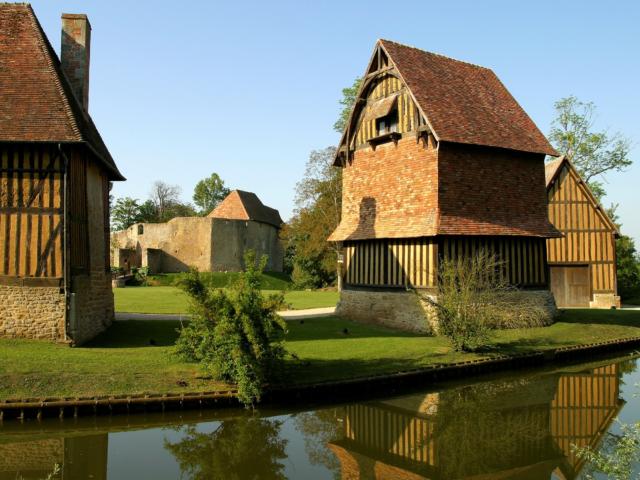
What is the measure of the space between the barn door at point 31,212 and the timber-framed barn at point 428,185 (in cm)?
867

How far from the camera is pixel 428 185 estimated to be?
15281mm

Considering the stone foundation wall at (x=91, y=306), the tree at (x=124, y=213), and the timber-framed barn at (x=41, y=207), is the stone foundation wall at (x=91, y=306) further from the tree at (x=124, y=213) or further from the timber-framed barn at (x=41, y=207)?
the tree at (x=124, y=213)

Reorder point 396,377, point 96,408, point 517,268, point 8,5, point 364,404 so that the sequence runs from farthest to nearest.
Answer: point 517,268 → point 8,5 → point 396,377 → point 364,404 → point 96,408

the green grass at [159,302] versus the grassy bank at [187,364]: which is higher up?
the green grass at [159,302]

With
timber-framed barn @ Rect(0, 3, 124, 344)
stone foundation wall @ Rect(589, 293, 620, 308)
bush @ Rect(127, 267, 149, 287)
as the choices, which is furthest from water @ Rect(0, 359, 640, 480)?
bush @ Rect(127, 267, 149, 287)

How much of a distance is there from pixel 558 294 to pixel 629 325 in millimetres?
4677

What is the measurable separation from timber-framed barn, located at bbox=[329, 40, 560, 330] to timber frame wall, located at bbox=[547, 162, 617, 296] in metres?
5.23

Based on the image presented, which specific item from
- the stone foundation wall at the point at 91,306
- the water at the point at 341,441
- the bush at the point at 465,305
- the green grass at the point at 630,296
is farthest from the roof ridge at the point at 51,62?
the green grass at the point at 630,296

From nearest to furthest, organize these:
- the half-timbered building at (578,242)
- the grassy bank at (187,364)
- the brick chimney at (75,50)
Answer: the grassy bank at (187,364)
the brick chimney at (75,50)
the half-timbered building at (578,242)

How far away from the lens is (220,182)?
6056cm

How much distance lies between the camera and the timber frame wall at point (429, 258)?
591 inches

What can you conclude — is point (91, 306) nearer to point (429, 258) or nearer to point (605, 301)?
point (429, 258)

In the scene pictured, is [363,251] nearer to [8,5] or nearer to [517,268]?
[517,268]

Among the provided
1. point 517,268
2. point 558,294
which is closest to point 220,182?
point 558,294
